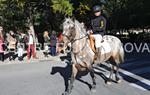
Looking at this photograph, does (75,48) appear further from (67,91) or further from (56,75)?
(56,75)

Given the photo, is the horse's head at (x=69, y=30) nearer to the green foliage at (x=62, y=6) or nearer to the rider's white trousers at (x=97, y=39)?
the rider's white trousers at (x=97, y=39)

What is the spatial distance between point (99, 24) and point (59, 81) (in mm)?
2748

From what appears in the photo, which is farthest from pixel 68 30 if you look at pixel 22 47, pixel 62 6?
pixel 62 6

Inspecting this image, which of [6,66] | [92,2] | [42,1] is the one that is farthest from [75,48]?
[42,1]

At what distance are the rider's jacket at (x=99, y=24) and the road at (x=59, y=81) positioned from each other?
5.81 ft

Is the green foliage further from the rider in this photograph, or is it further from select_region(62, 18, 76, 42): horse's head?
select_region(62, 18, 76, 42): horse's head

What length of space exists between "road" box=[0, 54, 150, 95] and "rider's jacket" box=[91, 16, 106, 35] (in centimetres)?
177

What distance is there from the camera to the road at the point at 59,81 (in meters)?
10.8

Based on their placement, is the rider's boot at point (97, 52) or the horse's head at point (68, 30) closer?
the horse's head at point (68, 30)

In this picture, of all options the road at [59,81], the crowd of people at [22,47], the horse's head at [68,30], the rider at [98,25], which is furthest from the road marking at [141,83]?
the crowd of people at [22,47]

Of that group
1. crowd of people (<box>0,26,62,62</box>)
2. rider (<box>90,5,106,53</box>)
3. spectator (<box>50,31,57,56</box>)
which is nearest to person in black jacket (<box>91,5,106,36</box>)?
rider (<box>90,5,106,53</box>)

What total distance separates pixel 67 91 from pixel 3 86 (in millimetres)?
2729

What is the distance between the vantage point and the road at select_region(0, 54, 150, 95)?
10781 millimetres

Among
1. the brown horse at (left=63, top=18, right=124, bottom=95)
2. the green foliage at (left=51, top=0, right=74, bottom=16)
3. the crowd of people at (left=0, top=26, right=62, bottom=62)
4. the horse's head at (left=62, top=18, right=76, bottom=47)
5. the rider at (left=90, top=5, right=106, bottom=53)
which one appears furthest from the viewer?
the green foliage at (left=51, top=0, right=74, bottom=16)
